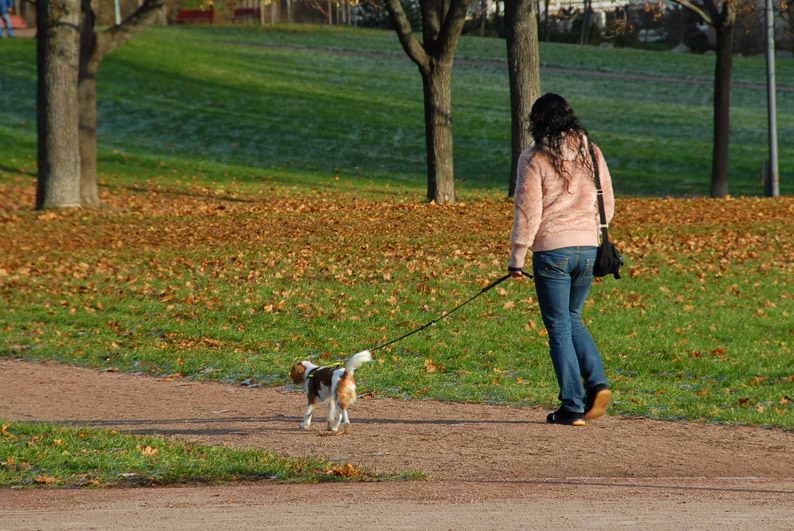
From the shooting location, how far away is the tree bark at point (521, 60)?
688 inches

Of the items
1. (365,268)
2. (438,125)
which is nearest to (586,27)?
(438,125)

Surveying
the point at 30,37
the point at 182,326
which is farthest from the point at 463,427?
the point at 30,37

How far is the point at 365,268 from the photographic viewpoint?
12336 millimetres

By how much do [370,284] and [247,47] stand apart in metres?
37.2

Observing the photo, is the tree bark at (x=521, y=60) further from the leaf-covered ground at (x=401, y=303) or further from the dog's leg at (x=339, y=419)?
the dog's leg at (x=339, y=419)

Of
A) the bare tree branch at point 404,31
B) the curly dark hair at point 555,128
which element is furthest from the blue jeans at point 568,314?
the bare tree branch at point 404,31

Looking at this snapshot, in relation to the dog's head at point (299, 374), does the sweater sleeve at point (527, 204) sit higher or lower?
higher

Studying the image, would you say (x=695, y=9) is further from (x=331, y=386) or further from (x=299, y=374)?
(x=331, y=386)

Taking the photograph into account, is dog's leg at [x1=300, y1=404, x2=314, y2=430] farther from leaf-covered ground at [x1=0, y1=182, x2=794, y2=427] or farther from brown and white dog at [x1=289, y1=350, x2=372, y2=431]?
leaf-covered ground at [x1=0, y1=182, x2=794, y2=427]

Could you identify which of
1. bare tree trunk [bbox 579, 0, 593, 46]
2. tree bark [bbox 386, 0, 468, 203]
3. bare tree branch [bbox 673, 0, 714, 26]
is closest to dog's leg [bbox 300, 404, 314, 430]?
tree bark [bbox 386, 0, 468, 203]

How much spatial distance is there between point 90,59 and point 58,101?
1.65 meters

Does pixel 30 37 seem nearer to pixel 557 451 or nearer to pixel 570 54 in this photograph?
pixel 570 54

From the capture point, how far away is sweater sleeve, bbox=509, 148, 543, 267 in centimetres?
566

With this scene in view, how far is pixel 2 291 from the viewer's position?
11.7 meters
